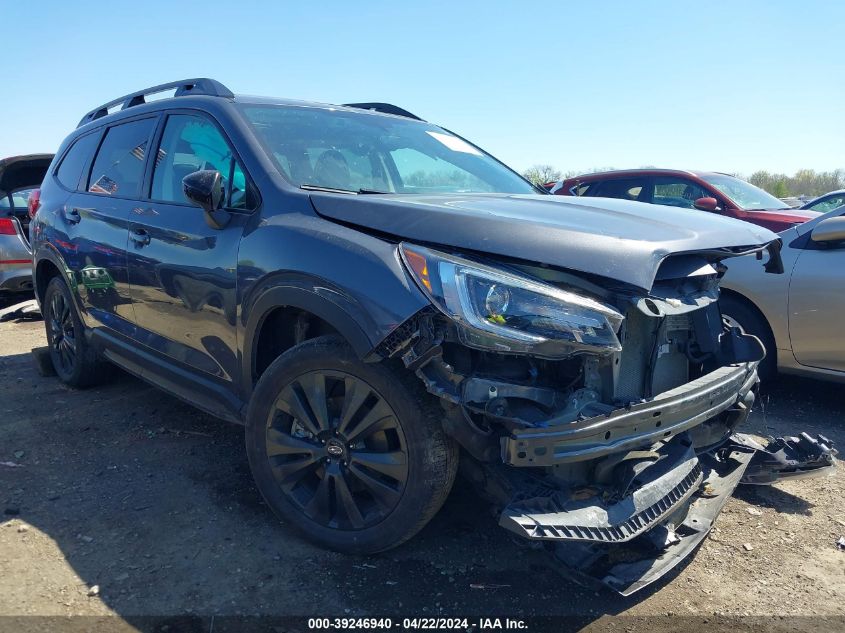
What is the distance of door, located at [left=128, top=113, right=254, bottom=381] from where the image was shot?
295cm

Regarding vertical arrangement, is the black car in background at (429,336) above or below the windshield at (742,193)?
below

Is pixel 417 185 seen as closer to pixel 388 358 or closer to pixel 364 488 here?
pixel 388 358

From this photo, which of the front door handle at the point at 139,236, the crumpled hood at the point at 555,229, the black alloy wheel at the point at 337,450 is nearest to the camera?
the crumpled hood at the point at 555,229

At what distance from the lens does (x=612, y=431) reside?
6.88ft

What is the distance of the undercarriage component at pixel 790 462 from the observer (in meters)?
3.12

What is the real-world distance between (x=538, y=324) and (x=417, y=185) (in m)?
1.55

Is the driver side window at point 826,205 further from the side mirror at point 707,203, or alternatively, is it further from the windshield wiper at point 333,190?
the windshield wiper at point 333,190

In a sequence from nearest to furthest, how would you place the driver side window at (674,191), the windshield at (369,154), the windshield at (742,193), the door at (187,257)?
the door at (187,257) → the windshield at (369,154) → the windshield at (742,193) → the driver side window at (674,191)

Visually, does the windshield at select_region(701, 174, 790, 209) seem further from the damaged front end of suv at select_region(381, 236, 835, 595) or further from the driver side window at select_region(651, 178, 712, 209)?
the damaged front end of suv at select_region(381, 236, 835, 595)

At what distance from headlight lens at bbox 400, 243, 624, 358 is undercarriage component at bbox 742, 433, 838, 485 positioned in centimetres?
155

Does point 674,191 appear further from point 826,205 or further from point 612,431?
point 612,431

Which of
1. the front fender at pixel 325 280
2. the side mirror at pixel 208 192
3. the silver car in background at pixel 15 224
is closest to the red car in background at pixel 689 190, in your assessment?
the side mirror at pixel 208 192

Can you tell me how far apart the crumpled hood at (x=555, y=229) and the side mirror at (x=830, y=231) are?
1597mm

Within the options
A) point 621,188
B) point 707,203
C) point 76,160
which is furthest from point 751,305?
point 76,160
